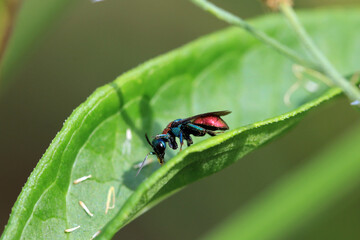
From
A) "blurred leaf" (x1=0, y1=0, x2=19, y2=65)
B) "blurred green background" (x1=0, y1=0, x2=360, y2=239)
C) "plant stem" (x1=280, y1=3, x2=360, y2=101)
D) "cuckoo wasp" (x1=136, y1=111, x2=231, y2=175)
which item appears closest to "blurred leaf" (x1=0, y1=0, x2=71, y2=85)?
"blurred leaf" (x1=0, y1=0, x2=19, y2=65)

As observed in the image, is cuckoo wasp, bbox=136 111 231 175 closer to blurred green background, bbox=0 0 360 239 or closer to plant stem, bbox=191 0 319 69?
plant stem, bbox=191 0 319 69

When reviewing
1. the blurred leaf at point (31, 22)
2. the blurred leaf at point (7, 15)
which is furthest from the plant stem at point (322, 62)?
the blurred leaf at point (31, 22)

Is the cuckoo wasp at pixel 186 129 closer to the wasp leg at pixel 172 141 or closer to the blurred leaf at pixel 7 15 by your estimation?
the wasp leg at pixel 172 141

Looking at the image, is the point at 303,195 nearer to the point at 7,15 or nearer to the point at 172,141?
the point at 172,141

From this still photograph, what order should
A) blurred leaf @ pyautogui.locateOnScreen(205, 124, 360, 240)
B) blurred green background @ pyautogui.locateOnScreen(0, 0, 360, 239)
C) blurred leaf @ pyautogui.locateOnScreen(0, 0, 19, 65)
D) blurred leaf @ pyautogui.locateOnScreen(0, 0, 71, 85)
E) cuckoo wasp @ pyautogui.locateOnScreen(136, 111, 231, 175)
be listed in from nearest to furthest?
blurred leaf @ pyautogui.locateOnScreen(0, 0, 19, 65), cuckoo wasp @ pyautogui.locateOnScreen(136, 111, 231, 175), blurred leaf @ pyautogui.locateOnScreen(0, 0, 71, 85), blurred leaf @ pyautogui.locateOnScreen(205, 124, 360, 240), blurred green background @ pyautogui.locateOnScreen(0, 0, 360, 239)

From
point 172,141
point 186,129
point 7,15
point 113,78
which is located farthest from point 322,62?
point 113,78

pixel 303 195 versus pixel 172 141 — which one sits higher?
pixel 172 141

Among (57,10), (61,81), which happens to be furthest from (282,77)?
(61,81)
